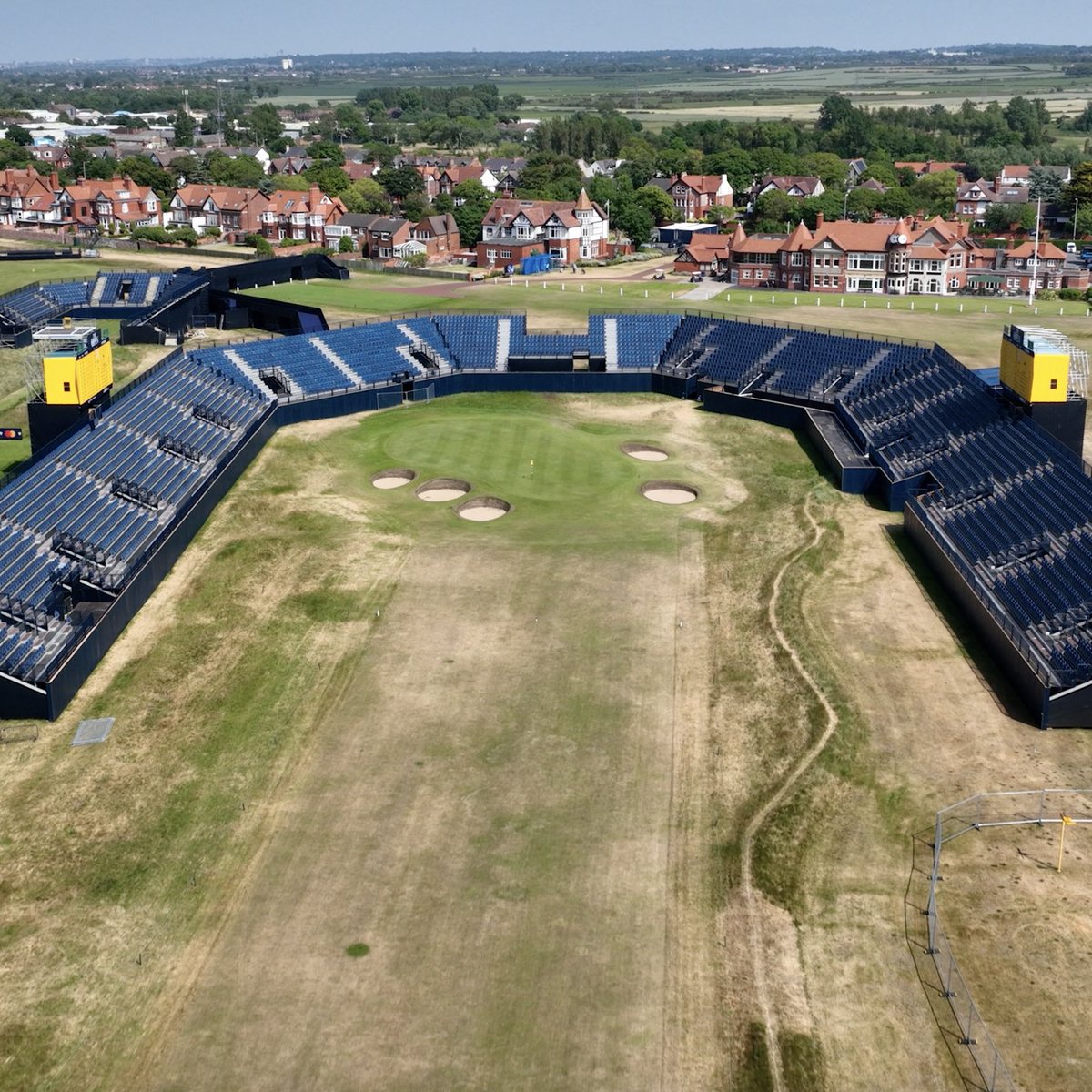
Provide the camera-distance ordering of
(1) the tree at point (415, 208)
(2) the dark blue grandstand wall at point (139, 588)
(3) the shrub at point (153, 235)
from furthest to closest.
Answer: (1) the tree at point (415, 208) < (3) the shrub at point (153, 235) < (2) the dark blue grandstand wall at point (139, 588)

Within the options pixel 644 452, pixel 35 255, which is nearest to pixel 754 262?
pixel 644 452

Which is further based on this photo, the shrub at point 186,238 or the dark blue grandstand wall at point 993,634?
the shrub at point 186,238

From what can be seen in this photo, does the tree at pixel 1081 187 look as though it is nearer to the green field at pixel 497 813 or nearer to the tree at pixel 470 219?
the tree at pixel 470 219

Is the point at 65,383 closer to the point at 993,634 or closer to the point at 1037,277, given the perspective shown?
the point at 993,634

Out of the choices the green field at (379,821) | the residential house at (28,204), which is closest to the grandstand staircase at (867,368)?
the green field at (379,821)

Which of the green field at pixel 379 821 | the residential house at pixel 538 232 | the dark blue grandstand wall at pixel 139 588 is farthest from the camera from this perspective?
the residential house at pixel 538 232

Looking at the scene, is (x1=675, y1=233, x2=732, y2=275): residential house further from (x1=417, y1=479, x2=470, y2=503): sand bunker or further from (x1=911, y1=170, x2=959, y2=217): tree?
(x1=417, y1=479, x2=470, y2=503): sand bunker
